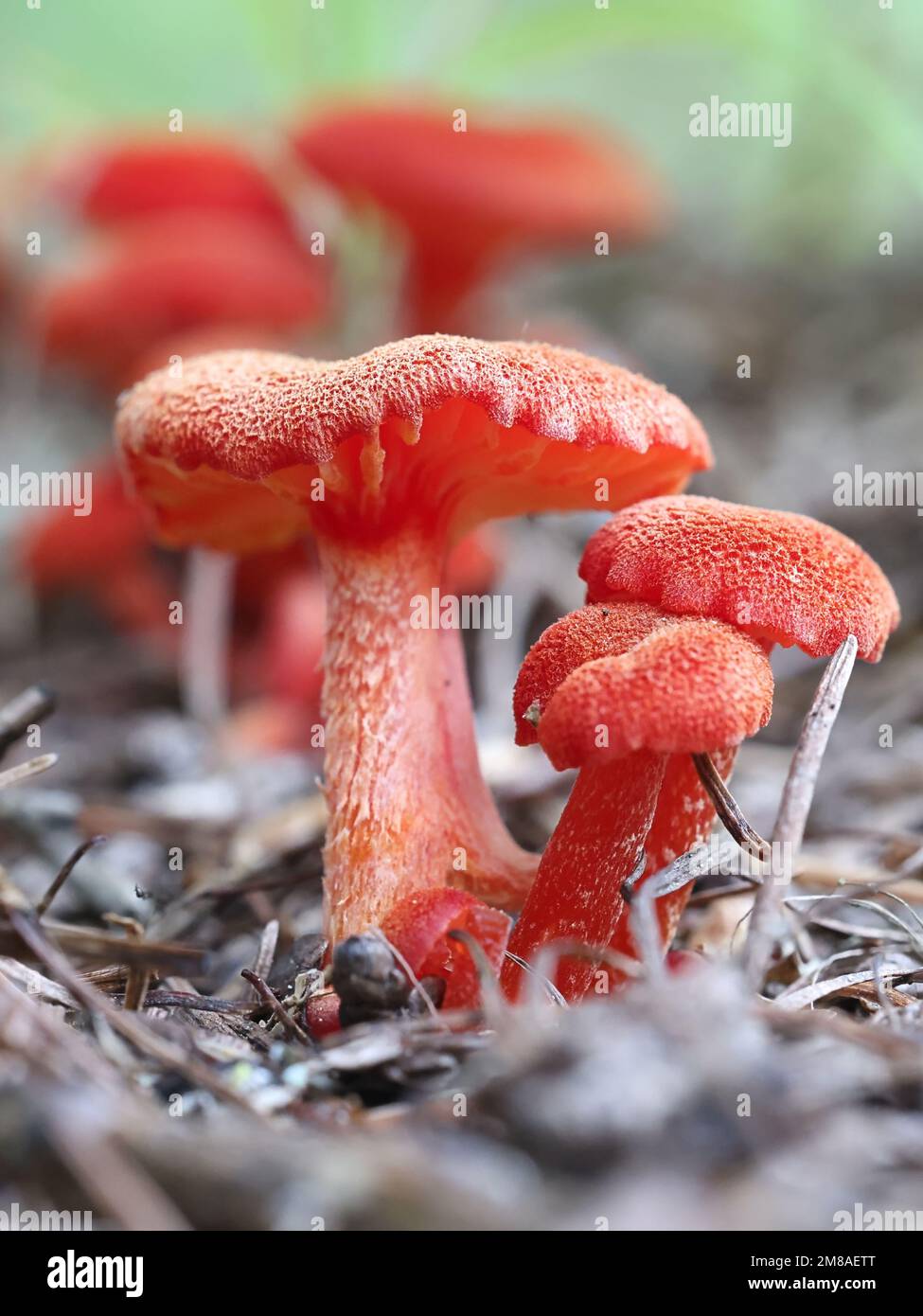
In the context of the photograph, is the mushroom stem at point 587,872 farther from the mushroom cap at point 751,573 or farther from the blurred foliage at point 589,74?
the blurred foliage at point 589,74

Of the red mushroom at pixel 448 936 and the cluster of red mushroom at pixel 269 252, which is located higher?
the cluster of red mushroom at pixel 269 252

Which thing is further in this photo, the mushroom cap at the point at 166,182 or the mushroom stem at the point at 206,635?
the mushroom cap at the point at 166,182

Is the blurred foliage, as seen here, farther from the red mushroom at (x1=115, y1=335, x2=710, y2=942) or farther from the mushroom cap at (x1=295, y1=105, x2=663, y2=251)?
the red mushroom at (x1=115, y1=335, x2=710, y2=942)

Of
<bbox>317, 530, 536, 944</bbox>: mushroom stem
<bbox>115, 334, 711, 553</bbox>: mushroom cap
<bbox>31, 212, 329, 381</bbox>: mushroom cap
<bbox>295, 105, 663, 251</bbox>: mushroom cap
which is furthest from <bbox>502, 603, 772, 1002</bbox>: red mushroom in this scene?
<bbox>31, 212, 329, 381</bbox>: mushroom cap

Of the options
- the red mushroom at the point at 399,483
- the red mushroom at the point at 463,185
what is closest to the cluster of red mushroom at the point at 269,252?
the red mushroom at the point at 463,185

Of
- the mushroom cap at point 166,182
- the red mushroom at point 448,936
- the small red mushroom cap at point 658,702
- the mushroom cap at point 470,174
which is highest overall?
the mushroom cap at point 166,182

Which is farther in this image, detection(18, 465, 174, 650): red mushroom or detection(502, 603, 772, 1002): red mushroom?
detection(18, 465, 174, 650): red mushroom

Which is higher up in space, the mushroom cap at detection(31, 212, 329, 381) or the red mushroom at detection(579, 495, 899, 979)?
the mushroom cap at detection(31, 212, 329, 381)

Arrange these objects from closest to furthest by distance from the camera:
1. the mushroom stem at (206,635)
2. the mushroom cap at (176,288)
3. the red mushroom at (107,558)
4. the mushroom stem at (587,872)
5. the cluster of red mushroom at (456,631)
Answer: the cluster of red mushroom at (456,631) < the mushroom stem at (587,872) < the mushroom stem at (206,635) < the red mushroom at (107,558) < the mushroom cap at (176,288)
